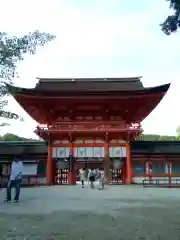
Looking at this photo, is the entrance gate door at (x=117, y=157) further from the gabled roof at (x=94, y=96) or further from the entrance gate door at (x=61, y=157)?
the entrance gate door at (x=61, y=157)

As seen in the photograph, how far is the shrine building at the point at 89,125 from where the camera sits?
2797 centimetres

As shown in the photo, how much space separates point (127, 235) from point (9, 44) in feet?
16.8

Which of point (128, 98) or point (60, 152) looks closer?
point (128, 98)

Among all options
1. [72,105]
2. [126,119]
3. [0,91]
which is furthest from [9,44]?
[126,119]

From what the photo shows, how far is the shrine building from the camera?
27969 millimetres

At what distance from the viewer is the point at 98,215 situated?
32.9ft

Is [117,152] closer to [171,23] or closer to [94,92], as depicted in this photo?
[94,92]

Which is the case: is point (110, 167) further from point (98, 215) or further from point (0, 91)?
point (0, 91)

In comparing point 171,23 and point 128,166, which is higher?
point 171,23

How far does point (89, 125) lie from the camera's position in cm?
2908

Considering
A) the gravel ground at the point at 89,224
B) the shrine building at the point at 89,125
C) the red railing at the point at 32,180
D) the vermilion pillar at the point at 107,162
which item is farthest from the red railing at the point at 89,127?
the gravel ground at the point at 89,224

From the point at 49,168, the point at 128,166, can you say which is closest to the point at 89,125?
the point at 128,166

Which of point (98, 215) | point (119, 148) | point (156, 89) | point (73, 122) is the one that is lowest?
point (98, 215)

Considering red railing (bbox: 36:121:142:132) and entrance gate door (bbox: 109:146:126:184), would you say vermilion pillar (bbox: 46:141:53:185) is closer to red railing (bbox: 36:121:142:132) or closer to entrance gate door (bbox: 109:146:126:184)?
red railing (bbox: 36:121:142:132)
